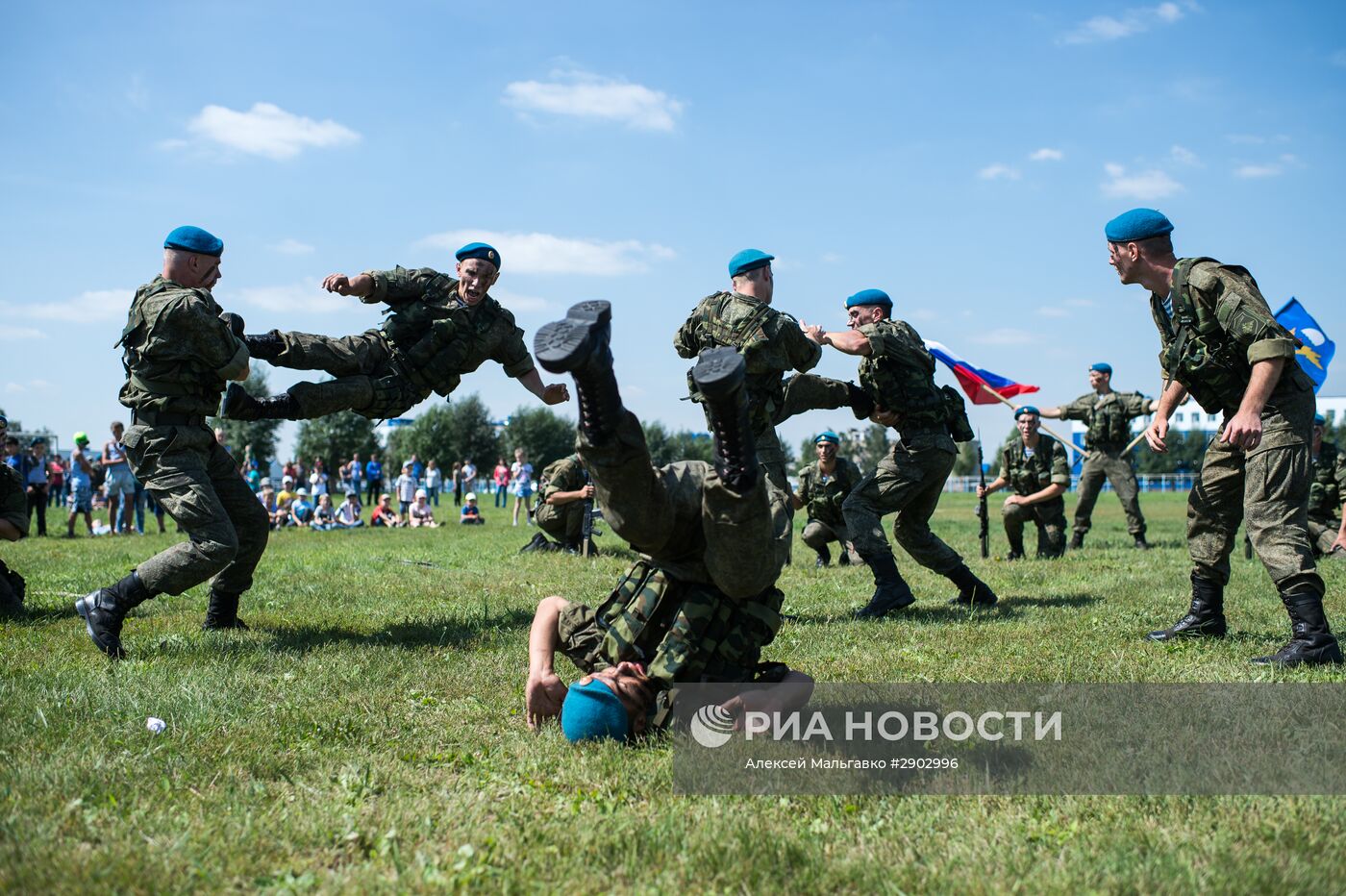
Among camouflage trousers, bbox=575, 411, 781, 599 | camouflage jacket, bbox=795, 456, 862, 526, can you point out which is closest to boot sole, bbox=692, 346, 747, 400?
camouflage trousers, bbox=575, 411, 781, 599

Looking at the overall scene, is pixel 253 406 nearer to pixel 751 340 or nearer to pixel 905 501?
pixel 751 340

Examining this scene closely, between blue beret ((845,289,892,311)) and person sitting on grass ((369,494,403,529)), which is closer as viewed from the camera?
blue beret ((845,289,892,311))

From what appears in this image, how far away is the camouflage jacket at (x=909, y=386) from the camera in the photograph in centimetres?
732

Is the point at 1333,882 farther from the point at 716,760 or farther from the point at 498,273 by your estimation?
the point at 498,273

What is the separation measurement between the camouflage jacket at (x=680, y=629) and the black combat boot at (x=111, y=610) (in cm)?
308

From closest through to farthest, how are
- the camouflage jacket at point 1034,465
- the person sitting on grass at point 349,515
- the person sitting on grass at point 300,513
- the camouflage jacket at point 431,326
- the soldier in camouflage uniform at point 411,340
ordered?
the soldier in camouflage uniform at point 411,340 < the camouflage jacket at point 431,326 < the camouflage jacket at point 1034,465 < the person sitting on grass at point 300,513 < the person sitting on grass at point 349,515

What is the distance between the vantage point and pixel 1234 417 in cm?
518

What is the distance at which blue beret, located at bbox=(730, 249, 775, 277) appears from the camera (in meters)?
6.66

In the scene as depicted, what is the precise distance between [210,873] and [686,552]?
74.1 inches

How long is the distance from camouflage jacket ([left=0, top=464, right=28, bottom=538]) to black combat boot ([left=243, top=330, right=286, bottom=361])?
2.44 m

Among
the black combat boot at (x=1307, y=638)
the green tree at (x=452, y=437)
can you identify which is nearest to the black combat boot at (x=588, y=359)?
the black combat boot at (x=1307, y=638)

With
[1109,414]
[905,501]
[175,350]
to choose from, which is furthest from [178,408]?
[1109,414]

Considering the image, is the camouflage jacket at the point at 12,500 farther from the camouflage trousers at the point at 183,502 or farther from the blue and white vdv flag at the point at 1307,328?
the blue and white vdv flag at the point at 1307,328

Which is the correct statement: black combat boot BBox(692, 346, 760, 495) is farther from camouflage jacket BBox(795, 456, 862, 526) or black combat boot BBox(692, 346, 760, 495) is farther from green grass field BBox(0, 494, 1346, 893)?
camouflage jacket BBox(795, 456, 862, 526)
